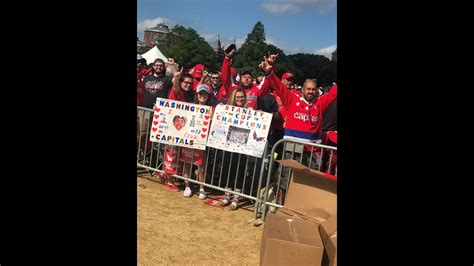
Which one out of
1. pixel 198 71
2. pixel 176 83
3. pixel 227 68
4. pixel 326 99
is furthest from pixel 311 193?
pixel 198 71

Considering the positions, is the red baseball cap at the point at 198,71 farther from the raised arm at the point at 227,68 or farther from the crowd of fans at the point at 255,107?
the raised arm at the point at 227,68

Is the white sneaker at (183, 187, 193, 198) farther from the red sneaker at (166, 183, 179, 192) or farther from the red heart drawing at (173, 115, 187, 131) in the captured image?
the red heart drawing at (173, 115, 187, 131)

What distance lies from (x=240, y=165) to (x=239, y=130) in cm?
73

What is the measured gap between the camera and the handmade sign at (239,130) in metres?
5.55

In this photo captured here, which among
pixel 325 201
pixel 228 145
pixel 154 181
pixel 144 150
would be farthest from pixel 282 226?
pixel 144 150

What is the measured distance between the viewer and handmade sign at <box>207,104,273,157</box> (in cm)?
555

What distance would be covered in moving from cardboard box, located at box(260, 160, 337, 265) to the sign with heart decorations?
6.19ft

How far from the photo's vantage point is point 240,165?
6.20 m

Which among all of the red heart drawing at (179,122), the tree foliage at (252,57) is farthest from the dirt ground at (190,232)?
the tree foliage at (252,57)

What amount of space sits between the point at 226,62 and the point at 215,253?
11.0ft

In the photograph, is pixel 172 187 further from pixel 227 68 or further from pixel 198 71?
pixel 198 71

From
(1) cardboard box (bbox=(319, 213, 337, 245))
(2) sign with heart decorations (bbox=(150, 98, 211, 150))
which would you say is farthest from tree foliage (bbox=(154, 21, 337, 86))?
(1) cardboard box (bbox=(319, 213, 337, 245))

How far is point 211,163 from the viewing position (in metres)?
6.38

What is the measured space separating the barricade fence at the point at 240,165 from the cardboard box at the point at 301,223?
70 centimetres
